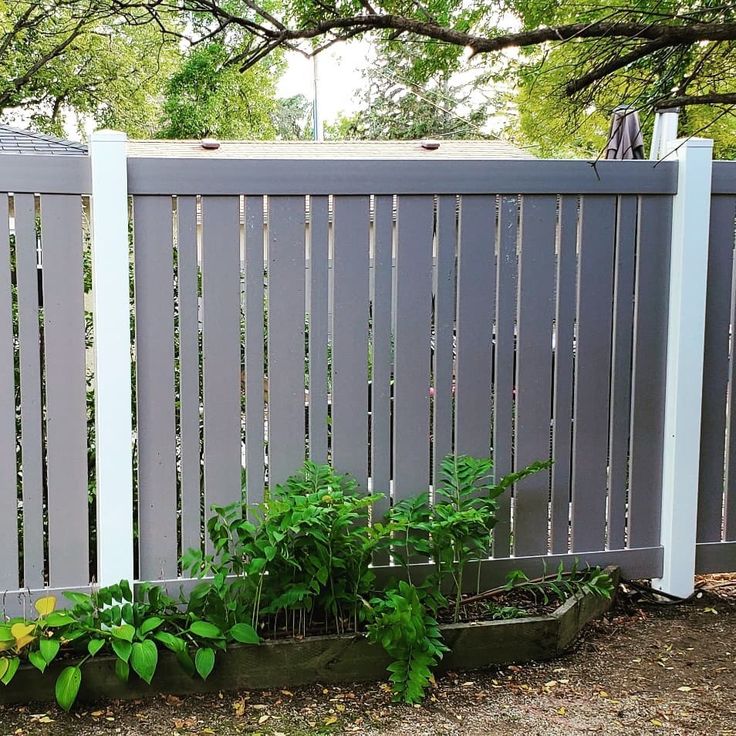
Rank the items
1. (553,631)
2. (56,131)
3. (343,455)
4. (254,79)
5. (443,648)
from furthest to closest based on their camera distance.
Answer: (254,79) < (56,131) < (343,455) < (553,631) < (443,648)

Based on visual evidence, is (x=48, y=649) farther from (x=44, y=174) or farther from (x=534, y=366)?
(x=534, y=366)

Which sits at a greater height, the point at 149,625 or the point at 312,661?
the point at 149,625

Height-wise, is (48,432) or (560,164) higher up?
(560,164)

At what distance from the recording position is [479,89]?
67.8ft

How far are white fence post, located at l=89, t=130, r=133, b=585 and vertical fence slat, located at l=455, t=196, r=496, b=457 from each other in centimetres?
117

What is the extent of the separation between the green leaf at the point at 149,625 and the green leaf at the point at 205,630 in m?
0.10

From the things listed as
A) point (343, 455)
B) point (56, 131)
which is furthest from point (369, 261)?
point (56, 131)

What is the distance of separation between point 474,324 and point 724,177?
45.8 inches

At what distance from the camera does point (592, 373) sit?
296 cm

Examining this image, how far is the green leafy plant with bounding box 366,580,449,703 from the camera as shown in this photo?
7.48 ft

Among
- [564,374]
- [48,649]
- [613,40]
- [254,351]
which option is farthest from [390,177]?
[48,649]

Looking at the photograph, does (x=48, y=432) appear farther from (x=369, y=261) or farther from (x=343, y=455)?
(x=369, y=261)

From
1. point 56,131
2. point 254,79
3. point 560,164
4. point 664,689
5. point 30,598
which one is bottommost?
point 664,689

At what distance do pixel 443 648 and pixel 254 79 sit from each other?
57.9 ft
